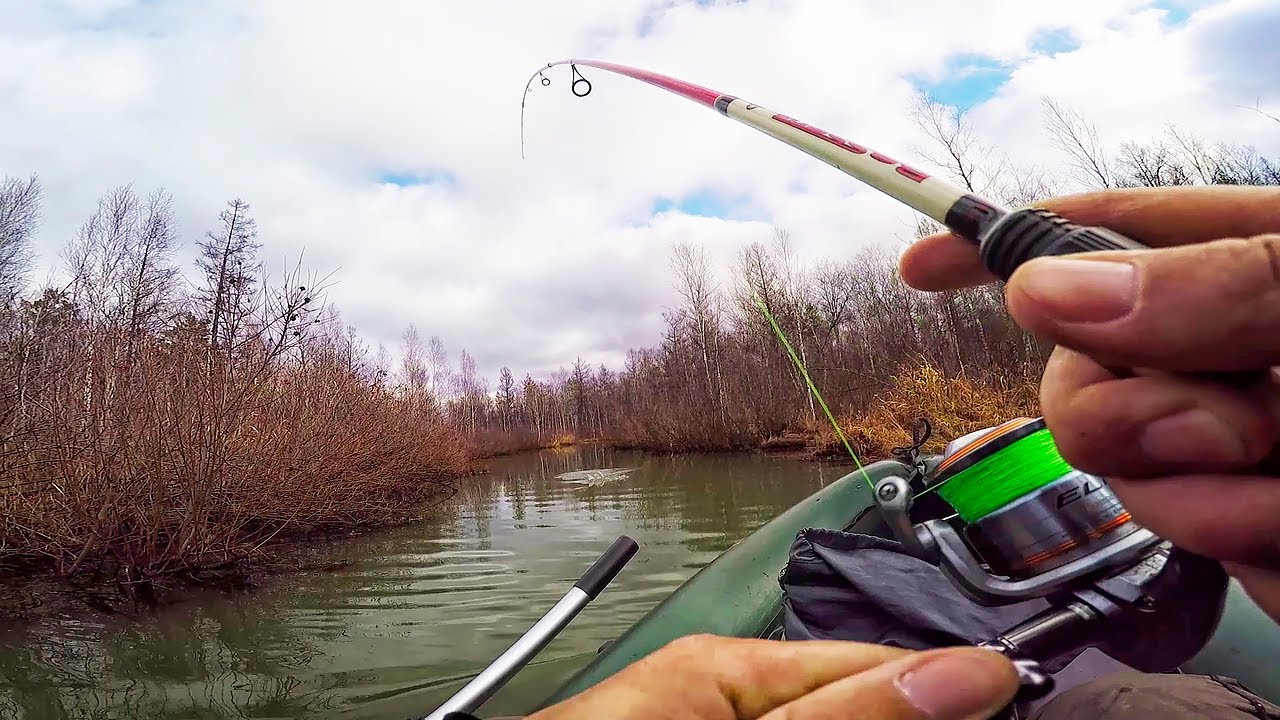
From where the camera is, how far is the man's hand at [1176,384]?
0.45 metres

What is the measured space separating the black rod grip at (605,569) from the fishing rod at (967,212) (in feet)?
4.13

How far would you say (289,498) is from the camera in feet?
26.2

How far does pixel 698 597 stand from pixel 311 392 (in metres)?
8.77

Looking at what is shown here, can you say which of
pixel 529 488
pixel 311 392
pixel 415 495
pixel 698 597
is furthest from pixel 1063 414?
pixel 529 488

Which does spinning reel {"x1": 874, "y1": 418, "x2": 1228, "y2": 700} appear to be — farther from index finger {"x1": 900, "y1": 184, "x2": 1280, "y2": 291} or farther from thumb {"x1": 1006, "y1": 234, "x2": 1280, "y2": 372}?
thumb {"x1": 1006, "y1": 234, "x2": 1280, "y2": 372}

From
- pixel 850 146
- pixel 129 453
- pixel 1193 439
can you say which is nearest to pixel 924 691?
pixel 1193 439

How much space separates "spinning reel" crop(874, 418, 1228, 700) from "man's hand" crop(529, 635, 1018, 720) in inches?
33.8

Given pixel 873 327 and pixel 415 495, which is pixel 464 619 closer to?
pixel 415 495

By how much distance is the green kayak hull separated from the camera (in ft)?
5.42

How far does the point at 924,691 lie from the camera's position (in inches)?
21.4

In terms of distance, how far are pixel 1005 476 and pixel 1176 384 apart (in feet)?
3.27

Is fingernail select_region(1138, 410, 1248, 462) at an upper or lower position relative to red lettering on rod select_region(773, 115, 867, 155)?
lower

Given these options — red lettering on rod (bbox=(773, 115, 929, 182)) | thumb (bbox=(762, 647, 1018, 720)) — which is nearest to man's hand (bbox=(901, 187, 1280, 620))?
thumb (bbox=(762, 647, 1018, 720))

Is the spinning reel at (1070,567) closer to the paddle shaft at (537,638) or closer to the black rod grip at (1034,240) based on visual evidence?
the black rod grip at (1034,240)
